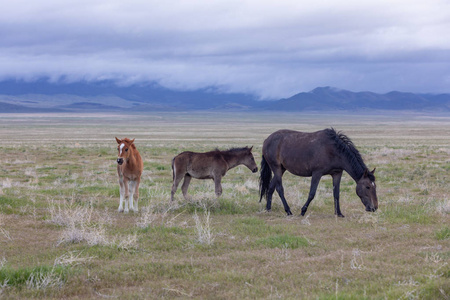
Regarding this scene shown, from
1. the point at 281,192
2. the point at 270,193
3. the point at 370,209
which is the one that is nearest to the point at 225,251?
the point at 281,192

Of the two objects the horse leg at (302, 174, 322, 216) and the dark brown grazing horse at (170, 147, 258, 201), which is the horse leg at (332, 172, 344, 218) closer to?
the horse leg at (302, 174, 322, 216)

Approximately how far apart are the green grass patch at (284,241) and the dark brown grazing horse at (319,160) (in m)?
3.04

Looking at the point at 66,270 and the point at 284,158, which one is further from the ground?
the point at 284,158

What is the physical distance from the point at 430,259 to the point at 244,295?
3022mm

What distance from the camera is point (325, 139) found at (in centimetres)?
1230

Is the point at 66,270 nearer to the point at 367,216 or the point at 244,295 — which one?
the point at 244,295

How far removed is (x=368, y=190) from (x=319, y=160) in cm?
132

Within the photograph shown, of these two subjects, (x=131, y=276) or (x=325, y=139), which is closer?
(x=131, y=276)

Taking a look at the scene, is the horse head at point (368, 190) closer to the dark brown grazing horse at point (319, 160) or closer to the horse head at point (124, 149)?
the dark brown grazing horse at point (319, 160)

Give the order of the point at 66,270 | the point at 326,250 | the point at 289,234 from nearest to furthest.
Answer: the point at 66,270 < the point at 326,250 < the point at 289,234

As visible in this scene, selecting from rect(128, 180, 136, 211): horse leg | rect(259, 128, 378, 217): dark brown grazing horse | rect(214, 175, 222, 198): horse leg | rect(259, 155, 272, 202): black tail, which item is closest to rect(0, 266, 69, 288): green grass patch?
rect(128, 180, 136, 211): horse leg

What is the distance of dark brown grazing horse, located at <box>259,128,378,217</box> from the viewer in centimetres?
1179

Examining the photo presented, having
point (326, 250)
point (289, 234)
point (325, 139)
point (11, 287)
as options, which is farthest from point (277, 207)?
point (11, 287)

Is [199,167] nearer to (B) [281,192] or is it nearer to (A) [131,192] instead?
(A) [131,192]
